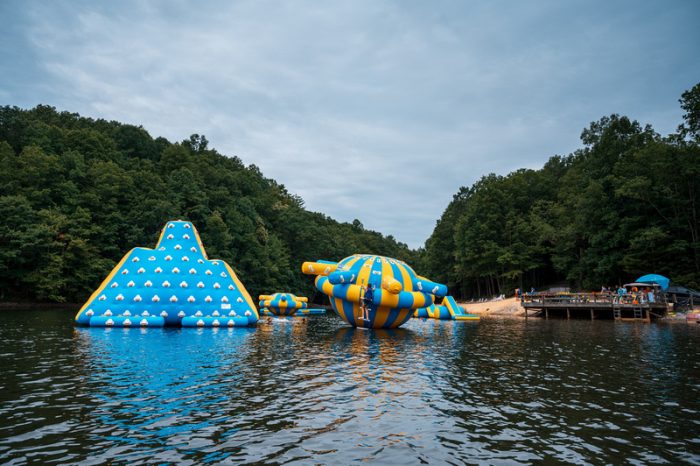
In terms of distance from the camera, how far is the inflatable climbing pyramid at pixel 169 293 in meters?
20.7

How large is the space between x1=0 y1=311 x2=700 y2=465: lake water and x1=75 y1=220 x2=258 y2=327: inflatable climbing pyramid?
5056 millimetres

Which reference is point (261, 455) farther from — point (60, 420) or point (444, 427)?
point (60, 420)

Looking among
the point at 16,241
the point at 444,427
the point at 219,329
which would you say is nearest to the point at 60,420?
the point at 444,427

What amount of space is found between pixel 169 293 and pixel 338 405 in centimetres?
1601

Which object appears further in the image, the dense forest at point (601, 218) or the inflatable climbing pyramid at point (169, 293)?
the dense forest at point (601, 218)

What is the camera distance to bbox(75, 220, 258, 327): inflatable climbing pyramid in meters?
20.7

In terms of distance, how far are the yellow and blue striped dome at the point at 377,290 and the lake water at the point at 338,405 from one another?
651 centimetres

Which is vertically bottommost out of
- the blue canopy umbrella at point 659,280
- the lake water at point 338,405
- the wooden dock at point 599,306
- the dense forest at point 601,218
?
the lake water at point 338,405

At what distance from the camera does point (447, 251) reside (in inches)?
2997

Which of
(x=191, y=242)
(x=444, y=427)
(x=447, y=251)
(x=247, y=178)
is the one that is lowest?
(x=444, y=427)

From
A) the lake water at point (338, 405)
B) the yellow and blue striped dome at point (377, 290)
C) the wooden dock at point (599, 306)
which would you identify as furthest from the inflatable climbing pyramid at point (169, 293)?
the wooden dock at point (599, 306)

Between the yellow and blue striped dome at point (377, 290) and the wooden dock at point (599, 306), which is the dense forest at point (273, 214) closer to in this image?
the wooden dock at point (599, 306)

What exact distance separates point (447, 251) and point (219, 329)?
59650 millimetres

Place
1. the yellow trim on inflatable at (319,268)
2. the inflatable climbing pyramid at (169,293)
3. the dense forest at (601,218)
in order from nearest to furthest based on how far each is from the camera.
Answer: the inflatable climbing pyramid at (169,293)
the yellow trim on inflatable at (319,268)
the dense forest at (601,218)
